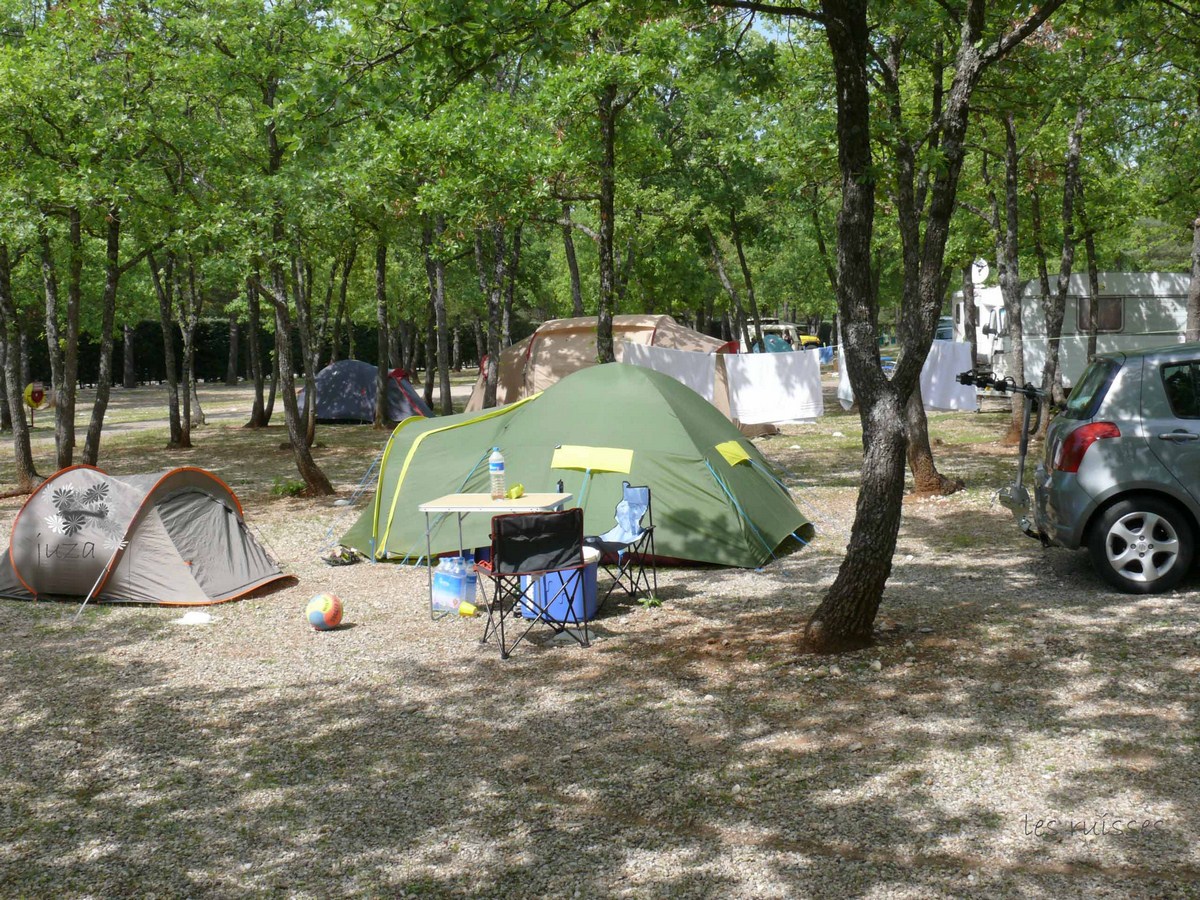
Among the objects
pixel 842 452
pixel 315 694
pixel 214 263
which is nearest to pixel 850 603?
pixel 315 694

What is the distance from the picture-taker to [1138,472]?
7.35 metres

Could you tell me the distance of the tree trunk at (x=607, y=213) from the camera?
13453 millimetres

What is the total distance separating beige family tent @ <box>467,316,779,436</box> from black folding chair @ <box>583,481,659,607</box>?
10.5 meters

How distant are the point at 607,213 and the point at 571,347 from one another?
666 centimetres

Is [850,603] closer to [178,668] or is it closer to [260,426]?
[178,668]

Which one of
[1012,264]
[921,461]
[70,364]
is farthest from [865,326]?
[70,364]

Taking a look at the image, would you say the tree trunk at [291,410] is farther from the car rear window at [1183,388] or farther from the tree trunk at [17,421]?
the car rear window at [1183,388]

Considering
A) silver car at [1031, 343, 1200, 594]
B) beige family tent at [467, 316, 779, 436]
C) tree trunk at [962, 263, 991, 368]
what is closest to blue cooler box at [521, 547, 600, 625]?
silver car at [1031, 343, 1200, 594]

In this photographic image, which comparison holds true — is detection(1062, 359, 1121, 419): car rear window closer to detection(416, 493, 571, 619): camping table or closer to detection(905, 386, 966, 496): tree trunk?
detection(416, 493, 571, 619): camping table

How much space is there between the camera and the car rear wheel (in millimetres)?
7410

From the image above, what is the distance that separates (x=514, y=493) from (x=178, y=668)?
2713mm

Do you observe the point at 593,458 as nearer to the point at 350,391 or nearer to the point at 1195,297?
the point at 1195,297

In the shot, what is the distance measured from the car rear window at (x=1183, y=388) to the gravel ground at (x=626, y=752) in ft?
Answer: 4.04

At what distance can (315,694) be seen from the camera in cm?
633
